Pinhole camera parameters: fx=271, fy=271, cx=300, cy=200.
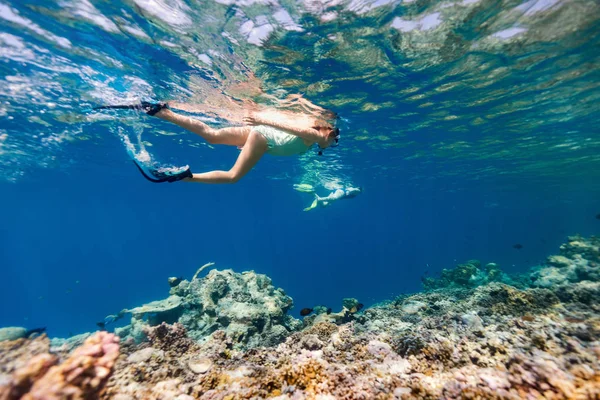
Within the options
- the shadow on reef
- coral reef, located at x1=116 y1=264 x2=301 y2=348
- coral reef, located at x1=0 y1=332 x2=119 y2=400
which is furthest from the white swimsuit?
coral reef, located at x1=0 y1=332 x2=119 y2=400

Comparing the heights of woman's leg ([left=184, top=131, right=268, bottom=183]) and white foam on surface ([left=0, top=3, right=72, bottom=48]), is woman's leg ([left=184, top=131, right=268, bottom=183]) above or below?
below

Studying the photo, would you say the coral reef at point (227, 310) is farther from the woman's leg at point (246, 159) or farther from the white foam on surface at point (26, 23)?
the white foam on surface at point (26, 23)

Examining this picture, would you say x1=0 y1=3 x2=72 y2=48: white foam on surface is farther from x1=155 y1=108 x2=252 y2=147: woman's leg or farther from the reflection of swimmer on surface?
the reflection of swimmer on surface

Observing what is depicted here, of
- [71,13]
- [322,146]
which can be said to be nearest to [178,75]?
[71,13]

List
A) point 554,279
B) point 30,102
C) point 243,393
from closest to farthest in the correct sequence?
point 243,393 → point 554,279 → point 30,102

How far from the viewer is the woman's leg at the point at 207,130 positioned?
20.8ft

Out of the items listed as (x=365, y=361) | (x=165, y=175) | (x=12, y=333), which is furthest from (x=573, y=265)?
(x=12, y=333)

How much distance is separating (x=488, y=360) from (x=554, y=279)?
1147cm

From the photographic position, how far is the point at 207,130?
666cm

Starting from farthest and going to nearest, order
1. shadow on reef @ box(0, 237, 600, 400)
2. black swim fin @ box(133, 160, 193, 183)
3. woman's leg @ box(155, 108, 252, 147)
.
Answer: woman's leg @ box(155, 108, 252, 147)
black swim fin @ box(133, 160, 193, 183)
shadow on reef @ box(0, 237, 600, 400)

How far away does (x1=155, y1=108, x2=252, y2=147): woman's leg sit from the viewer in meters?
6.35

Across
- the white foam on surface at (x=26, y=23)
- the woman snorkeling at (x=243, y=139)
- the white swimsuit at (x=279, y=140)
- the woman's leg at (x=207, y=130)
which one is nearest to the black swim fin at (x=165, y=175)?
the woman snorkeling at (x=243, y=139)

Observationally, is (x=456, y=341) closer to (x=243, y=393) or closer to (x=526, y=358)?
(x=526, y=358)

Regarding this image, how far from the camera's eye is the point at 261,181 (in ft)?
136
